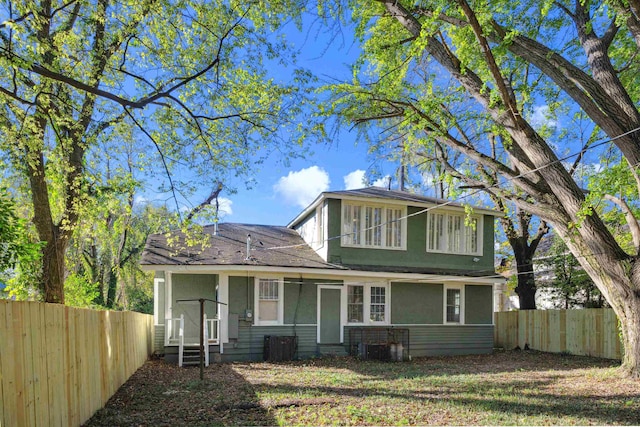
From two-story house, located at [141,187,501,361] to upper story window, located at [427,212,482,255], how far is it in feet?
0.12

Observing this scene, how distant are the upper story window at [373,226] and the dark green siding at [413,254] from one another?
0.20 m

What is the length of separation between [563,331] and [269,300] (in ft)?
34.8

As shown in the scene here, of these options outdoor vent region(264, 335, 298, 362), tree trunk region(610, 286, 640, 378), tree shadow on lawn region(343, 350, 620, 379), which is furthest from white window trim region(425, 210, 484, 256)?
tree trunk region(610, 286, 640, 378)

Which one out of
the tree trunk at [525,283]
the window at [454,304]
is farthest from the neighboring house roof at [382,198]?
the tree trunk at [525,283]

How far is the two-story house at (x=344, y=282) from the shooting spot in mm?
13805

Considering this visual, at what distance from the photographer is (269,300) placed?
1433 cm

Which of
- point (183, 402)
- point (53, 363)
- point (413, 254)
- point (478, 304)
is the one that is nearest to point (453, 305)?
point (478, 304)

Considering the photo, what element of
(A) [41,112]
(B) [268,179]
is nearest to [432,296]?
(B) [268,179]

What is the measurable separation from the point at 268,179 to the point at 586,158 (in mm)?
11648

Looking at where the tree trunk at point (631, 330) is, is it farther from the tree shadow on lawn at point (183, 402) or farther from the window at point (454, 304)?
the tree shadow on lawn at point (183, 402)

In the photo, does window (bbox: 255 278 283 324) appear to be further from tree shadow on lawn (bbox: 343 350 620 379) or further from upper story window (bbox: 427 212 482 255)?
upper story window (bbox: 427 212 482 255)

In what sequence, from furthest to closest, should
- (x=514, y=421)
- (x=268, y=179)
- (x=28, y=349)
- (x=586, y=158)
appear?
1. (x=586, y=158)
2. (x=268, y=179)
3. (x=514, y=421)
4. (x=28, y=349)

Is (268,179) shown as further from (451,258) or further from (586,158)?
(586,158)

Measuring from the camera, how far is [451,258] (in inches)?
645
